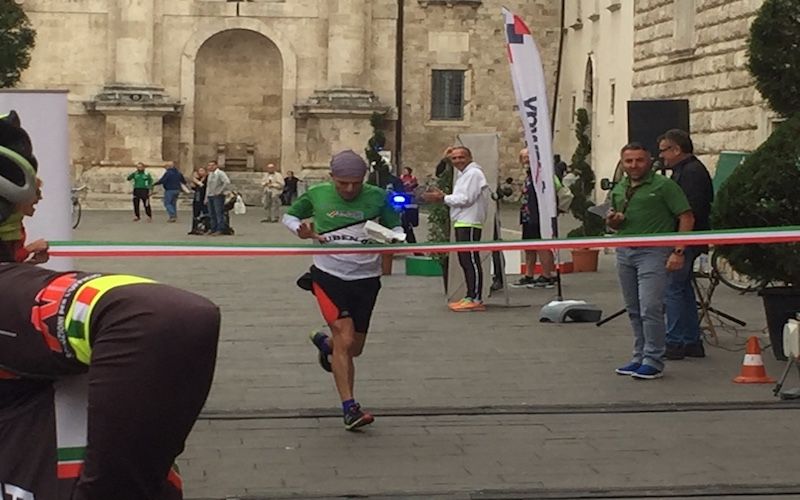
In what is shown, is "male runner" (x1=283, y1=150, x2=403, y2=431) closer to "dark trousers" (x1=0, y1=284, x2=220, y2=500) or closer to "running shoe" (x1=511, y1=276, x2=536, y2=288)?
"dark trousers" (x1=0, y1=284, x2=220, y2=500)

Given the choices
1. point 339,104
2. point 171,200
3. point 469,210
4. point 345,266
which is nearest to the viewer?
point 345,266

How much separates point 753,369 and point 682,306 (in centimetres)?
129

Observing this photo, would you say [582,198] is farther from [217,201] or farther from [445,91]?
[445,91]

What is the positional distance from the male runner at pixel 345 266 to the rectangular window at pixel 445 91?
133 ft

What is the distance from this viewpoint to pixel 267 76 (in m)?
48.9

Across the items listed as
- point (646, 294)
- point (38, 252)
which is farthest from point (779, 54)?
point (38, 252)

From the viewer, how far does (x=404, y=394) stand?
37.1ft

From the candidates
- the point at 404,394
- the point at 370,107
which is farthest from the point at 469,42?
the point at 404,394

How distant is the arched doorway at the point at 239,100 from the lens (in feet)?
160

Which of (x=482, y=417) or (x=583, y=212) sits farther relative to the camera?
(x=583, y=212)

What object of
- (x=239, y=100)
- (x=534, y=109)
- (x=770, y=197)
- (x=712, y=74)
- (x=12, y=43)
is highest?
(x=239, y=100)

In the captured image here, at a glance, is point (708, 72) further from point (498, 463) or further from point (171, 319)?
point (171, 319)

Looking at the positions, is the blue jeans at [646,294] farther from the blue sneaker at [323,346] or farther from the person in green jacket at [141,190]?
the person in green jacket at [141,190]

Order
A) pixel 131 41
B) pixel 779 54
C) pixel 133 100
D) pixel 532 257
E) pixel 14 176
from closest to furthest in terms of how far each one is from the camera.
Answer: pixel 14 176 < pixel 779 54 < pixel 532 257 < pixel 133 100 < pixel 131 41
